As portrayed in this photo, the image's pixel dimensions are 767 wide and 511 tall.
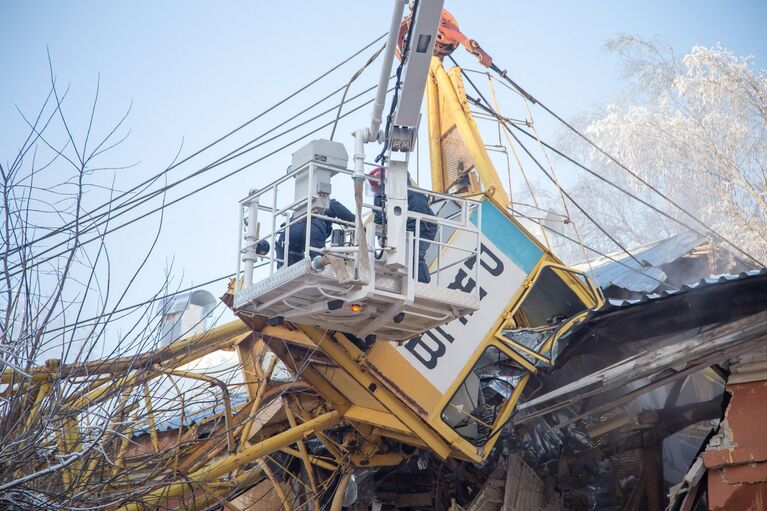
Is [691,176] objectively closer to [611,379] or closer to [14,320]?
[611,379]

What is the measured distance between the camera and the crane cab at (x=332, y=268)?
7.65 m

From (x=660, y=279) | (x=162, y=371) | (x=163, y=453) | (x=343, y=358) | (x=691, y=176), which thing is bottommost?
(x=163, y=453)

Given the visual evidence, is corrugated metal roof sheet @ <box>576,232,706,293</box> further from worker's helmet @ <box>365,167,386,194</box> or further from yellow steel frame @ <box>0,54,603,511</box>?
worker's helmet @ <box>365,167,386,194</box>

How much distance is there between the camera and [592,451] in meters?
11.8

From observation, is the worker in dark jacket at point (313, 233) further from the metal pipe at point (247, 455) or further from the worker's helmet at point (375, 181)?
the metal pipe at point (247, 455)

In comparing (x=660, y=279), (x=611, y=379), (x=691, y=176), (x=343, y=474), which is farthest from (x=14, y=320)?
(x=691, y=176)

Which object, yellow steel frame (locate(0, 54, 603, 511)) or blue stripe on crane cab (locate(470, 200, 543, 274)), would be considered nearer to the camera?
yellow steel frame (locate(0, 54, 603, 511))

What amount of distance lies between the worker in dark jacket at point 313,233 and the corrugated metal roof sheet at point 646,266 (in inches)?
263

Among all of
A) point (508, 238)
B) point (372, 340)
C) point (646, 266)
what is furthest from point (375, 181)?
point (646, 266)

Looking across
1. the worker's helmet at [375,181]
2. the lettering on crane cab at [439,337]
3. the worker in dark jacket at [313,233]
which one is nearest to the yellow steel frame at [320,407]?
the lettering on crane cab at [439,337]

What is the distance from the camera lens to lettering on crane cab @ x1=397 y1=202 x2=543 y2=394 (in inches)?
390

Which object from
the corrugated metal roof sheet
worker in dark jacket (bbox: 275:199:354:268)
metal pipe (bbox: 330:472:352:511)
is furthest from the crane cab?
the corrugated metal roof sheet

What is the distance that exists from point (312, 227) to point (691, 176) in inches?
994

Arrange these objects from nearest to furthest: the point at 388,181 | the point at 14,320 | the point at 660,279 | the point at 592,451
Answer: the point at 14,320, the point at 388,181, the point at 592,451, the point at 660,279
